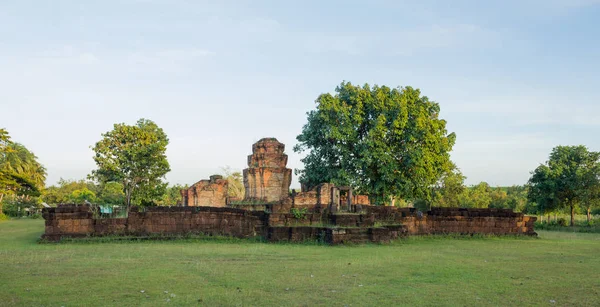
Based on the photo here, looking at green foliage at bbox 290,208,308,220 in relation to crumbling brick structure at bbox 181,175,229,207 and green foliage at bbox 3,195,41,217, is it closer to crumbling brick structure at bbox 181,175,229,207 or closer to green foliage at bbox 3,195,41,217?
crumbling brick structure at bbox 181,175,229,207

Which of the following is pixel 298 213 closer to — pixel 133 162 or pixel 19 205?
pixel 133 162

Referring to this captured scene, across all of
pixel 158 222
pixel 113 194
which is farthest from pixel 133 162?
pixel 158 222

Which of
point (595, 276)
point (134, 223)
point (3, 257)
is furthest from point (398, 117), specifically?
point (3, 257)

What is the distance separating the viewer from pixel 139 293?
6.79 metres

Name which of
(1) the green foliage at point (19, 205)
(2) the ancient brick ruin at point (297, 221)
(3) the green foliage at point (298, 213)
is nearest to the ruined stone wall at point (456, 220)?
(2) the ancient brick ruin at point (297, 221)

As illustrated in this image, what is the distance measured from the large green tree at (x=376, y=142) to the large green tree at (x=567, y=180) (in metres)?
9.64

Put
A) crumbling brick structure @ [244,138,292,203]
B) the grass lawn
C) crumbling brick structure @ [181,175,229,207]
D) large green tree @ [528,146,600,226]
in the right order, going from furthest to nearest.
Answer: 1. large green tree @ [528,146,600,226]
2. crumbling brick structure @ [181,175,229,207]
3. crumbling brick structure @ [244,138,292,203]
4. the grass lawn

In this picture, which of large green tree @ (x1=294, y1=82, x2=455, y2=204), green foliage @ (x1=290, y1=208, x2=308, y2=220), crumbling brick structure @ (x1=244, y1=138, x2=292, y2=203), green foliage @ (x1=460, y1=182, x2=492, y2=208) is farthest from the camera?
green foliage @ (x1=460, y1=182, x2=492, y2=208)

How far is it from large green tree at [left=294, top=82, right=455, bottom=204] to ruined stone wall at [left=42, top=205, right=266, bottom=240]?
12791mm

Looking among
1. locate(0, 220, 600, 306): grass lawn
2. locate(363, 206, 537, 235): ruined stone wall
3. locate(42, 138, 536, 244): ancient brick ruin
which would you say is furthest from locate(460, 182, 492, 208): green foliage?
locate(0, 220, 600, 306): grass lawn

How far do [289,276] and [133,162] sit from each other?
3058 cm

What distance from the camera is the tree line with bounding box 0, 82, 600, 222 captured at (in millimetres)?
29000

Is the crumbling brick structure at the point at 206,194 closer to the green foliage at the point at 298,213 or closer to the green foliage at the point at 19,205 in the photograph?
the green foliage at the point at 298,213

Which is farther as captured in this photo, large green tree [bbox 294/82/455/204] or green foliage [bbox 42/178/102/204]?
green foliage [bbox 42/178/102/204]
